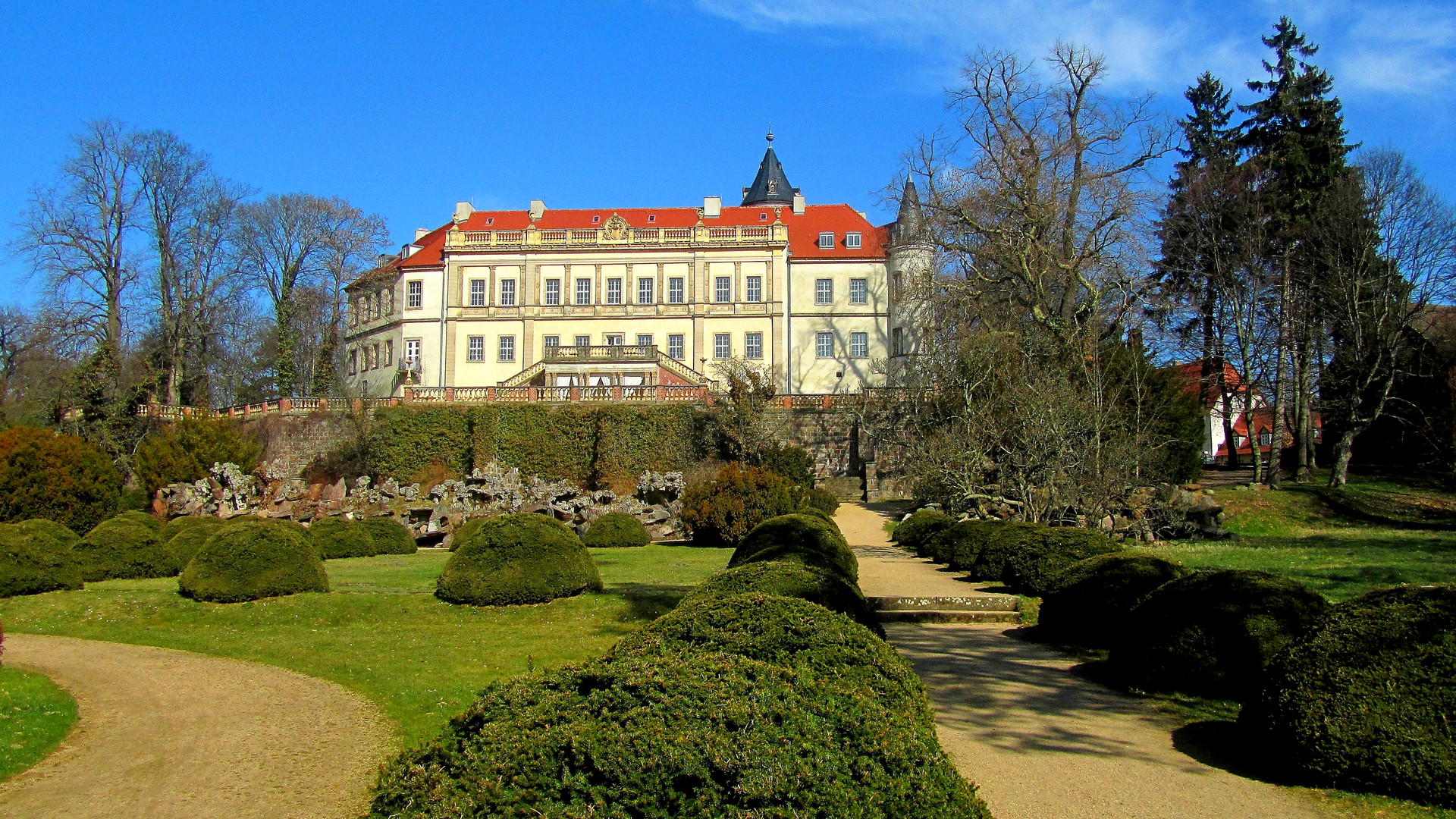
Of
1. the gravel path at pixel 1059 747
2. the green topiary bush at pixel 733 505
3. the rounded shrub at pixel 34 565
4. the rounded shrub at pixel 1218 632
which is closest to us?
the gravel path at pixel 1059 747

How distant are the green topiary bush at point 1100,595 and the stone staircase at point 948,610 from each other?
1251mm

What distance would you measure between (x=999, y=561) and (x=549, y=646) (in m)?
8.26

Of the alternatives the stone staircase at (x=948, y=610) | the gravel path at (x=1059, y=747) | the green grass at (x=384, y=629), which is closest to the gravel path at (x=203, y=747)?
the green grass at (x=384, y=629)

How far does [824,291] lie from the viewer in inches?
2036

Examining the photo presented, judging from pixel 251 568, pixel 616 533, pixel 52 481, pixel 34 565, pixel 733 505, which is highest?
pixel 52 481

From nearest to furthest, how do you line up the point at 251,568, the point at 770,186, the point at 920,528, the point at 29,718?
the point at 29,718 → the point at 251,568 → the point at 920,528 → the point at 770,186

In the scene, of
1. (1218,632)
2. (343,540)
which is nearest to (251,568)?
(343,540)

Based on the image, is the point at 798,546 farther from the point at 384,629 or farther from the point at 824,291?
the point at 824,291

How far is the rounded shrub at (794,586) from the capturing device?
7750mm

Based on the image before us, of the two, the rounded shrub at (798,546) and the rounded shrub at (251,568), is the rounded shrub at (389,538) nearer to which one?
the rounded shrub at (251,568)

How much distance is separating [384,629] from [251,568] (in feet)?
11.1

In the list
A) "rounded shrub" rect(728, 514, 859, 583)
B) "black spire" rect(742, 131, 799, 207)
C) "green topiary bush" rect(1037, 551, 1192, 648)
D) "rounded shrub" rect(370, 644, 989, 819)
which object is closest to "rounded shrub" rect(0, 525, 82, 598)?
"rounded shrub" rect(728, 514, 859, 583)

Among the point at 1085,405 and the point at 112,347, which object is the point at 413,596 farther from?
the point at 112,347

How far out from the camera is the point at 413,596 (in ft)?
46.6
